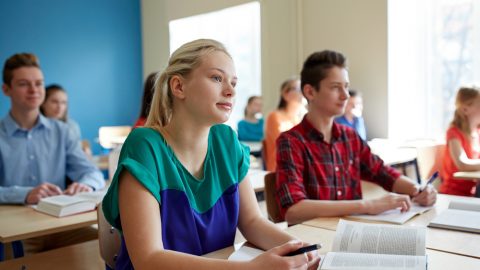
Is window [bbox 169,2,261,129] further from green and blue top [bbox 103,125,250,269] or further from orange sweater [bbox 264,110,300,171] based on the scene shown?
green and blue top [bbox 103,125,250,269]

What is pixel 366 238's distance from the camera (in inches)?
52.9

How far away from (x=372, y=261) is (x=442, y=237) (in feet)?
1.45

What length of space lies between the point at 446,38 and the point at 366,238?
3.71 m

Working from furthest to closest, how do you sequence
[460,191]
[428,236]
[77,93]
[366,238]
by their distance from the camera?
[77,93], [460,191], [428,236], [366,238]

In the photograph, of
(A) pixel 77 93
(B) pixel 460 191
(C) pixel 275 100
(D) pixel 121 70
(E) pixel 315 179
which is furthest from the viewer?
(D) pixel 121 70

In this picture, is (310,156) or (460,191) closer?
(310,156)

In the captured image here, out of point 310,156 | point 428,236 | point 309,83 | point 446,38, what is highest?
point 446,38

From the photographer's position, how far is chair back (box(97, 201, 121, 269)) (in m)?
1.51

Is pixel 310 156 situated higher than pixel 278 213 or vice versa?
pixel 310 156

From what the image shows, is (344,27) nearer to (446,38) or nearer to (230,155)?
(446,38)

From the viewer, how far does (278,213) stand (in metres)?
2.03

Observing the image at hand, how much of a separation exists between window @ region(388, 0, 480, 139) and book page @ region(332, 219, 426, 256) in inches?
129

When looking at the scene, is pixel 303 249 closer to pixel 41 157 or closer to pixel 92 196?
pixel 92 196

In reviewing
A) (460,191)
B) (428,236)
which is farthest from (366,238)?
(460,191)
